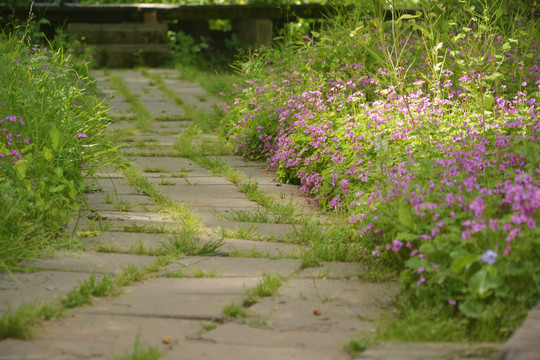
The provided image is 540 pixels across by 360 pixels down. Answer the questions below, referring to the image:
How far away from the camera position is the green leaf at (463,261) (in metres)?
2.62

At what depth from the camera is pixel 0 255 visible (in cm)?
322

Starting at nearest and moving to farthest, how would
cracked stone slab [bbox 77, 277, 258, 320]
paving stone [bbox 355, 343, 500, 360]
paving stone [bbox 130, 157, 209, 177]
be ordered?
paving stone [bbox 355, 343, 500, 360] < cracked stone slab [bbox 77, 277, 258, 320] < paving stone [bbox 130, 157, 209, 177]

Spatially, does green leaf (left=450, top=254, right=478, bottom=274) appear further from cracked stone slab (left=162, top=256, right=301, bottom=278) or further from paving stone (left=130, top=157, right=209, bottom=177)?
paving stone (left=130, top=157, right=209, bottom=177)

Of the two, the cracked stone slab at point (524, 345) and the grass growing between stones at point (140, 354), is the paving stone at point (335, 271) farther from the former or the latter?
the cracked stone slab at point (524, 345)

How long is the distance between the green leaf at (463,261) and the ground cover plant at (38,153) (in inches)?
70.0

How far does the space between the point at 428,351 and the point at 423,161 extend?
1.45 meters

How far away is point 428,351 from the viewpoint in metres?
2.30

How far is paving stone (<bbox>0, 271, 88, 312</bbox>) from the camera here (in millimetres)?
2844

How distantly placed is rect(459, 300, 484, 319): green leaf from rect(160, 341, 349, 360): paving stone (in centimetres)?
46

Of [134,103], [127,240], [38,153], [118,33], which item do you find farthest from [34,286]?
[118,33]

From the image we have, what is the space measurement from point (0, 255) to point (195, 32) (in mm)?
10308

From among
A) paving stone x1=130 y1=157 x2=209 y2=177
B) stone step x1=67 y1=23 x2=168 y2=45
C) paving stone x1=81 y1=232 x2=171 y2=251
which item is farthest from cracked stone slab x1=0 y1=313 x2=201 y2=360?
stone step x1=67 y1=23 x2=168 y2=45

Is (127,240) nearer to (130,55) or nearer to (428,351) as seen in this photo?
(428,351)

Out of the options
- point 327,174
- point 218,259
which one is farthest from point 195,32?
point 218,259
